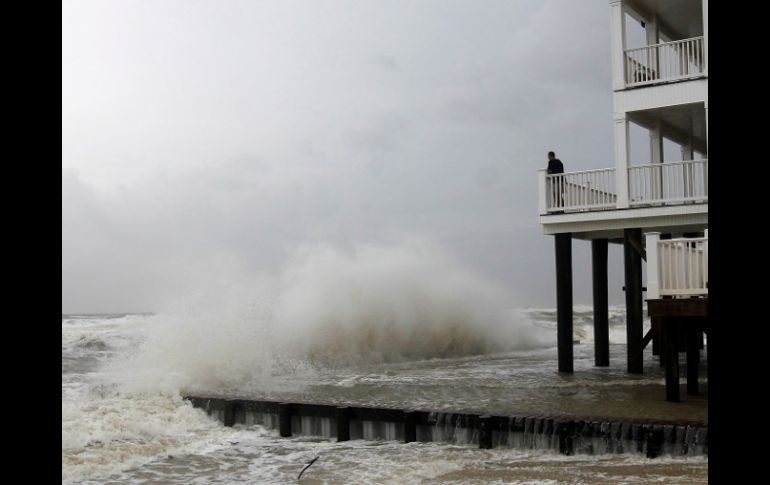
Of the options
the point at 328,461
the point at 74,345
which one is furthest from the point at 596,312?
the point at 74,345

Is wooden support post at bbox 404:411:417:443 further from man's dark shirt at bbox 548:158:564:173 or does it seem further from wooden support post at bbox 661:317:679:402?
man's dark shirt at bbox 548:158:564:173

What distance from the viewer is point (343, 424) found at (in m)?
12.3

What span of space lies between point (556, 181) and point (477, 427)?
7.53 m

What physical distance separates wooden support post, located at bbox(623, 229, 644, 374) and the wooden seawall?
22.7 feet

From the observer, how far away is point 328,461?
10.8 m

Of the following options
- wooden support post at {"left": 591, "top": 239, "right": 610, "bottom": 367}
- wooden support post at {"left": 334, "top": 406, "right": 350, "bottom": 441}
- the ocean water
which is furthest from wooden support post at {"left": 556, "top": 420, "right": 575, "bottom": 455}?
wooden support post at {"left": 591, "top": 239, "right": 610, "bottom": 367}

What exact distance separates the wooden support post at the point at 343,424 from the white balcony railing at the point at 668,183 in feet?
25.1

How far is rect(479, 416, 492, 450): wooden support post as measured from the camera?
35.9 ft

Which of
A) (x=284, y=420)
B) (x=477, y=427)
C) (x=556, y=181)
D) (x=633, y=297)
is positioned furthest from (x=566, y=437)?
(x=556, y=181)

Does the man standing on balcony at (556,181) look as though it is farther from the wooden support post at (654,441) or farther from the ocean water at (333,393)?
the wooden support post at (654,441)

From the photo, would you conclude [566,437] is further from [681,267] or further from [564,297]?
[564,297]
